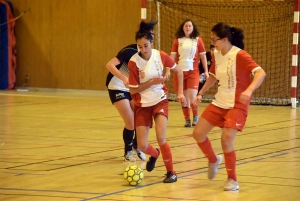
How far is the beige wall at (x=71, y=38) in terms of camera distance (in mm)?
16844

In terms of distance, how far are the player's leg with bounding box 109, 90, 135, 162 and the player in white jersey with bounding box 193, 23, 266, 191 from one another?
146 cm

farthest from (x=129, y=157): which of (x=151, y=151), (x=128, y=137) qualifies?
(x=151, y=151)

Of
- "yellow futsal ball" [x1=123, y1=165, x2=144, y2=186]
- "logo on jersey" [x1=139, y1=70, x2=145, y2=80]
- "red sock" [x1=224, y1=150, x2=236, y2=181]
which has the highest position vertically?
"logo on jersey" [x1=139, y1=70, x2=145, y2=80]

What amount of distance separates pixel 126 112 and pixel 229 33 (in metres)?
1.88

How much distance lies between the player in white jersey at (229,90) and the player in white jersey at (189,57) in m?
4.66

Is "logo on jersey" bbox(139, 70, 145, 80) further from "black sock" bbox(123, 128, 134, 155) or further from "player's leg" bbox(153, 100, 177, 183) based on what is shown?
"black sock" bbox(123, 128, 134, 155)

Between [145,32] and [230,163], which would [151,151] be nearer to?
[230,163]

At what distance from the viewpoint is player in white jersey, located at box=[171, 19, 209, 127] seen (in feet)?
34.8

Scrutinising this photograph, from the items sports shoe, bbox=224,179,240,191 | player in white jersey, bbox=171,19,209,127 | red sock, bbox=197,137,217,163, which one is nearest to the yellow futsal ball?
red sock, bbox=197,137,217,163

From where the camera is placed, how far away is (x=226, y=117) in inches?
226

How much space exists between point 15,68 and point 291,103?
331 inches

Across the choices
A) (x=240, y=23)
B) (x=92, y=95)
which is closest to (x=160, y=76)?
(x=240, y=23)

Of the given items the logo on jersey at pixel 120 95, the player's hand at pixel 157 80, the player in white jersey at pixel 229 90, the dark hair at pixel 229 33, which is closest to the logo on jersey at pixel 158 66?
the player's hand at pixel 157 80

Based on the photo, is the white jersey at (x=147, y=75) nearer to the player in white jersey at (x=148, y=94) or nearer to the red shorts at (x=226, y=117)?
the player in white jersey at (x=148, y=94)
